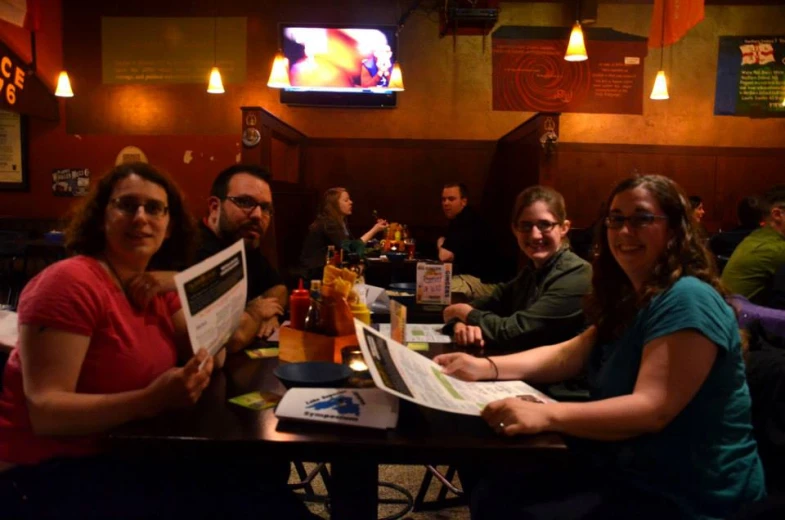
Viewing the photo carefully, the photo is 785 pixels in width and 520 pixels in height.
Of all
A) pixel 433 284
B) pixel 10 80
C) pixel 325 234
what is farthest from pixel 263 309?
pixel 10 80

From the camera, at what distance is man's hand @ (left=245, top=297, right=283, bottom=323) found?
81.4 inches

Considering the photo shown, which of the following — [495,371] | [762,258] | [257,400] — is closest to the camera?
[257,400]

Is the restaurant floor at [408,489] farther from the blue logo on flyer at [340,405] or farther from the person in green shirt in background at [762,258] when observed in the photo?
the person in green shirt in background at [762,258]

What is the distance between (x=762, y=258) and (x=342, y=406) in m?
2.89

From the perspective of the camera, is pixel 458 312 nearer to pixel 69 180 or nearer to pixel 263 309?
pixel 263 309

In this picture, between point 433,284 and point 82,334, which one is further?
point 433,284

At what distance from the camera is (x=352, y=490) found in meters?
1.34

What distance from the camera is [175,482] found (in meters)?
1.38

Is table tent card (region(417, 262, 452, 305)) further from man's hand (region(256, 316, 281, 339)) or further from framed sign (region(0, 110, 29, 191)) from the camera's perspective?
framed sign (region(0, 110, 29, 191))

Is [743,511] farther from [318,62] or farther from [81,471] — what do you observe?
[318,62]

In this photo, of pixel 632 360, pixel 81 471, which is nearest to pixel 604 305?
pixel 632 360

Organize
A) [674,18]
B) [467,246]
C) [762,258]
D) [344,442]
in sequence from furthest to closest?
1. [467,246]
2. [674,18]
3. [762,258]
4. [344,442]

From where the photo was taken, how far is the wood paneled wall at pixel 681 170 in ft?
23.2

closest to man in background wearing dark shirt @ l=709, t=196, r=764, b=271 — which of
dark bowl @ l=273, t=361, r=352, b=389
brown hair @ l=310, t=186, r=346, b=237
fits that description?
brown hair @ l=310, t=186, r=346, b=237
